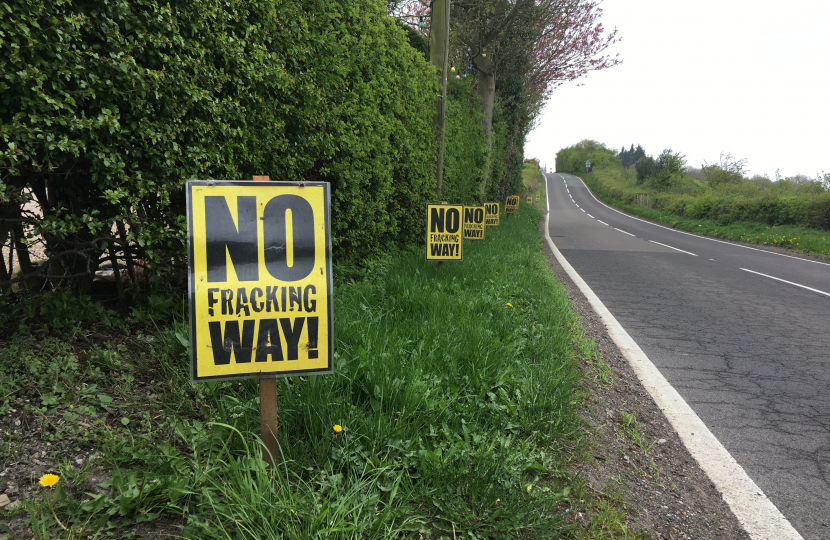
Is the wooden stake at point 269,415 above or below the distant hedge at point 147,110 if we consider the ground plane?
below

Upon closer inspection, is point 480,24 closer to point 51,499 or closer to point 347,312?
point 347,312

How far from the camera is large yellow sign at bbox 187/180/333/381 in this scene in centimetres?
168

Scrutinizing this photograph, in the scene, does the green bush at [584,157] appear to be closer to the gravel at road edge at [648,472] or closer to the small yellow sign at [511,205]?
the small yellow sign at [511,205]

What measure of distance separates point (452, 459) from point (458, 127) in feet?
33.7

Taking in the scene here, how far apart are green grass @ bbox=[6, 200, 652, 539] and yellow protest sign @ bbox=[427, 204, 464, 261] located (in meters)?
2.34

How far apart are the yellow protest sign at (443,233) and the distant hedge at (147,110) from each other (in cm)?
133

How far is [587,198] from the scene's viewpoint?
54156 millimetres

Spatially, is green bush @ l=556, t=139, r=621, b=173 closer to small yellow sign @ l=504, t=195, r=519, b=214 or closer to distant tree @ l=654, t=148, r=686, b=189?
distant tree @ l=654, t=148, r=686, b=189

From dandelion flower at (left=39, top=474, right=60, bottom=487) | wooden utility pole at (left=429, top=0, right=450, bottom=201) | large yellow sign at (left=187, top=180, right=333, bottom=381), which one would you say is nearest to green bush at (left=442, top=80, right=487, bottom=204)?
wooden utility pole at (left=429, top=0, right=450, bottom=201)

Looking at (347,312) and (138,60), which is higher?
(138,60)

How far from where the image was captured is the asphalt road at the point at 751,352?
270cm

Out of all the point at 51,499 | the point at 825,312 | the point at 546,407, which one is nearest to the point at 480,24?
the point at 825,312

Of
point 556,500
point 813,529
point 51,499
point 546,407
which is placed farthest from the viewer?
point 546,407

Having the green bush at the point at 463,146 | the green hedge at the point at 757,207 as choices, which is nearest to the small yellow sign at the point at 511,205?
the green bush at the point at 463,146
